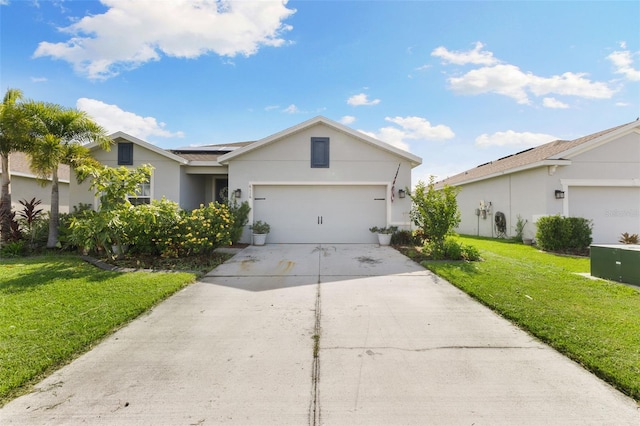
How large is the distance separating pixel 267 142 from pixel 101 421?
9.67 m

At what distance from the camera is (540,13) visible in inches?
331

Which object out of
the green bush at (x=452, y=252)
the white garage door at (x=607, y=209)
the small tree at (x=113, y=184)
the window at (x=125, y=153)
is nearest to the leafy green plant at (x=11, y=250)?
the small tree at (x=113, y=184)

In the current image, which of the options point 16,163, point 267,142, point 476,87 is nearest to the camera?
point 267,142

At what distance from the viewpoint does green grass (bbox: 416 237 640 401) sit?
2.82m

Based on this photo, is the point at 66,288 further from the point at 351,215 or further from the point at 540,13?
the point at 540,13

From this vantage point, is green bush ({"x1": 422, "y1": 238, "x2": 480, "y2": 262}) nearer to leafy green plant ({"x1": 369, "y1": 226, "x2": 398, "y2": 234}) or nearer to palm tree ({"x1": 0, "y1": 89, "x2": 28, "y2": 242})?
leafy green plant ({"x1": 369, "y1": 226, "x2": 398, "y2": 234})

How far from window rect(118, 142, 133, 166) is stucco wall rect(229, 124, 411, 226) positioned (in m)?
4.10

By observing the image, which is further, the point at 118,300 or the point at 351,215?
the point at 351,215

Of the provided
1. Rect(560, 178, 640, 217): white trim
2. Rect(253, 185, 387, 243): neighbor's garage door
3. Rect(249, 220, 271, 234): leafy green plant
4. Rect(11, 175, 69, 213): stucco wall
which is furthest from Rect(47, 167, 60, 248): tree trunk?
Rect(560, 178, 640, 217): white trim

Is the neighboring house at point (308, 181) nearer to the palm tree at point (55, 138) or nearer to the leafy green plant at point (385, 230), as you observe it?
the leafy green plant at point (385, 230)

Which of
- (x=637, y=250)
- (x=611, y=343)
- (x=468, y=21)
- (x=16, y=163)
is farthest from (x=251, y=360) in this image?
(x=16, y=163)

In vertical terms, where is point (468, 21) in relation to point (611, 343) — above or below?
above

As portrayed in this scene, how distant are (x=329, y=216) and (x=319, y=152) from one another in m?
2.49

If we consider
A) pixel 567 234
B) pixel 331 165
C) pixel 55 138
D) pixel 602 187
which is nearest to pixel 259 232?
pixel 331 165
